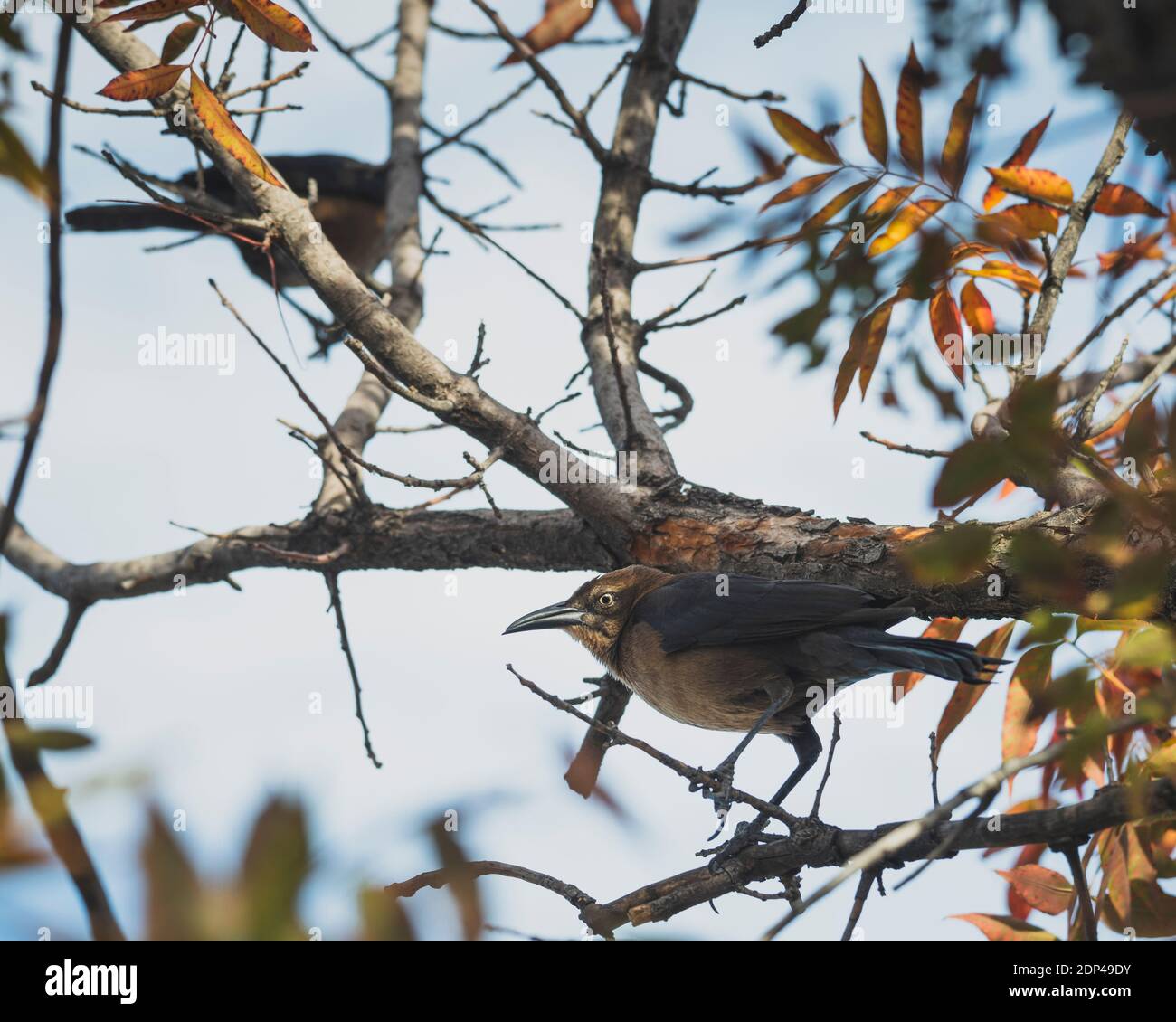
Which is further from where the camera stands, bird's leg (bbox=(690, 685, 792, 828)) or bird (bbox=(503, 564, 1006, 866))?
bird (bbox=(503, 564, 1006, 866))

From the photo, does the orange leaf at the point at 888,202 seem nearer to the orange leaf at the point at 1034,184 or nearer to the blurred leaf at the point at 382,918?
the orange leaf at the point at 1034,184

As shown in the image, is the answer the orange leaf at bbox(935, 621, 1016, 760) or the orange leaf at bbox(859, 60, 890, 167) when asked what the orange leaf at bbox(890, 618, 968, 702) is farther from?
the orange leaf at bbox(859, 60, 890, 167)

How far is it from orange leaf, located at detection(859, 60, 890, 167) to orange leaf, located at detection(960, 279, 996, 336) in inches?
25.5

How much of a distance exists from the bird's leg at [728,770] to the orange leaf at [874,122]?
155cm

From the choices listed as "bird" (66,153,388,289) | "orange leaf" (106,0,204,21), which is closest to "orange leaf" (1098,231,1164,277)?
"orange leaf" (106,0,204,21)

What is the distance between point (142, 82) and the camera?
101 inches

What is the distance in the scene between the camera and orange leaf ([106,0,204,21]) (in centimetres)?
237

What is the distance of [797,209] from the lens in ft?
6.21

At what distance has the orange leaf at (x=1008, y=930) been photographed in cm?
239

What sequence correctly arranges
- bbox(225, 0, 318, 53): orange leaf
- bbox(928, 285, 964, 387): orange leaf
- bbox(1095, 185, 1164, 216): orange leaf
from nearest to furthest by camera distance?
bbox(225, 0, 318, 53): orange leaf, bbox(1095, 185, 1164, 216): orange leaf, bbox(928, 285, 964, 387): orange leaf
